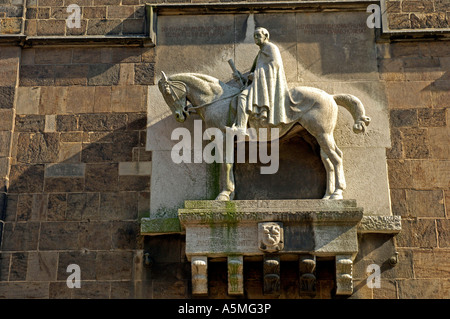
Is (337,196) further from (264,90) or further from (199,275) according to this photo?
(199,275)

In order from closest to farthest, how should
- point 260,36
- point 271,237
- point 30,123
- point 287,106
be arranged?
point 271,237 → point 287,106 → point 260,36 → point 30,123

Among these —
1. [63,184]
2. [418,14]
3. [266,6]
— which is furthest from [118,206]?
[418,14]

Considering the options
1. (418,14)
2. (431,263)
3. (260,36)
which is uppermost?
(418,14)

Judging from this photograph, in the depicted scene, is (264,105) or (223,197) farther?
(264,105)

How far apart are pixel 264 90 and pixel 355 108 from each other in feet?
3.90

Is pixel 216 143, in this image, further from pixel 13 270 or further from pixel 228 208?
pixel 13 270

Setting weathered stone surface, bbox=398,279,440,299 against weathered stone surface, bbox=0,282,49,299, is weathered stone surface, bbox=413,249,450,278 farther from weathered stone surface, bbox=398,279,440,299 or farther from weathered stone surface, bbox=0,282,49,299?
weathered stone surface, bbox=0,282,49,299

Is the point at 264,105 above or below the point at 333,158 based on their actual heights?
above

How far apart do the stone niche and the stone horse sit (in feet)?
0.89

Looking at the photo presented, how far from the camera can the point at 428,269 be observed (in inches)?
369

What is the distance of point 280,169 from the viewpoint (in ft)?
32.2

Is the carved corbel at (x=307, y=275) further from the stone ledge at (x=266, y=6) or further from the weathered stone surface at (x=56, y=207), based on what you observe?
the stone ledge at (x=266, y=6)

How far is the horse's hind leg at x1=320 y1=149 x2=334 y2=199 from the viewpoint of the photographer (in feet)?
30.9
